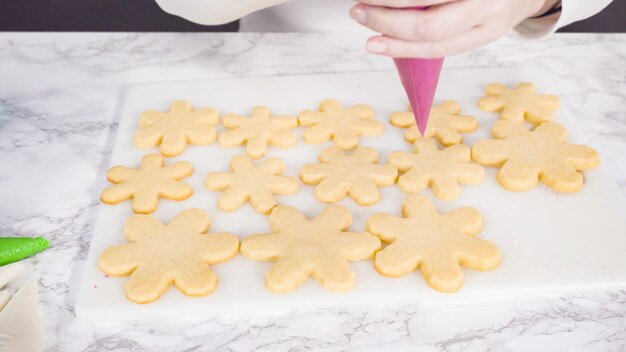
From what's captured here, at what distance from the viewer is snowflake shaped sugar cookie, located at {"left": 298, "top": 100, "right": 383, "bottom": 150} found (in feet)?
3.78

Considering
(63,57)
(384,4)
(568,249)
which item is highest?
(384,4)

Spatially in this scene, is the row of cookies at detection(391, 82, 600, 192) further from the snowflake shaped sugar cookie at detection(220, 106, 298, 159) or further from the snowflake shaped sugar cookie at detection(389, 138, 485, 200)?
the snowflake shaped sugar cookie at detection(220, 106, 298, 159)

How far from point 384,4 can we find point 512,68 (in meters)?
0.49

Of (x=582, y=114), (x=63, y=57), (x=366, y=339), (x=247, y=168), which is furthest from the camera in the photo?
(x=63, y=57)

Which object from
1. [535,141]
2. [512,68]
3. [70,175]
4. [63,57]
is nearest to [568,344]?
[535,141]

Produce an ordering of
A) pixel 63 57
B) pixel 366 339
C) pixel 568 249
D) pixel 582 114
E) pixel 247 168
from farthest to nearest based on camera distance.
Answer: pixel 63 57 < pixel 582 114 < pixel 247 168 < pixel 568 249 < pixel 366 339

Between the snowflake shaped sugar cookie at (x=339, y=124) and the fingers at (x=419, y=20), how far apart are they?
0.74 feet

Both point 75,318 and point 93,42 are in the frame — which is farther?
point 93,42

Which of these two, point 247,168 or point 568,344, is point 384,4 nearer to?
point 247,168

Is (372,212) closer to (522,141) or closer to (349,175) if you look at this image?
(349,175)

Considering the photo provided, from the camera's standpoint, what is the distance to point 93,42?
143 cm

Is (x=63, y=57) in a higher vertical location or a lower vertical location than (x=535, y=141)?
lower

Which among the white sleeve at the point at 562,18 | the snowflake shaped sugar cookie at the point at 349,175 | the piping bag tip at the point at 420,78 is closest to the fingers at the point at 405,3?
the piping bag tip at the point at 420,78

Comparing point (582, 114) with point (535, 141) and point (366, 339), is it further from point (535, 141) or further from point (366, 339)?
point (366, 339)
